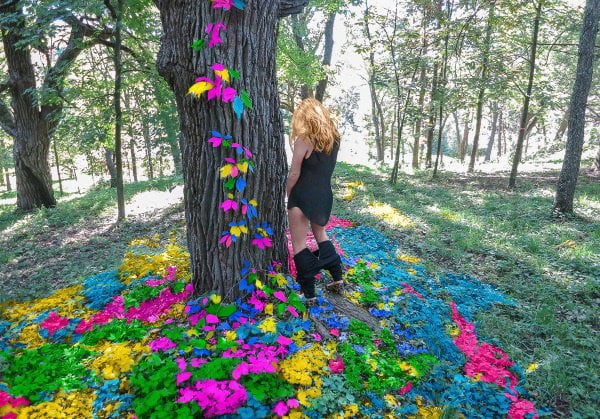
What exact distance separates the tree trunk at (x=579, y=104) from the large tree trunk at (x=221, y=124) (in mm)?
7108

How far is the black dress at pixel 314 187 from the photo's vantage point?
3340mm

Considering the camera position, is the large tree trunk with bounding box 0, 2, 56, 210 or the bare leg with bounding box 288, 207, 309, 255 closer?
the bare leg with bounding box 288, 207, 309, 255

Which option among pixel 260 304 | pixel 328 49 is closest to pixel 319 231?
pixel 260 304

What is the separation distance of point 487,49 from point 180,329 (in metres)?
12.1

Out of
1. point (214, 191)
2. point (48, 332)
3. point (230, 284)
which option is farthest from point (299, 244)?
point (48, 332)

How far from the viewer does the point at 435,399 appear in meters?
2.74

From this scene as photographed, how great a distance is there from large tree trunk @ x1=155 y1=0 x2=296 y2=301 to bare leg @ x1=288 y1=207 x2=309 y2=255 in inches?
6.6

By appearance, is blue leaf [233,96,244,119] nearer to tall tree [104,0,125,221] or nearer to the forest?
the forest

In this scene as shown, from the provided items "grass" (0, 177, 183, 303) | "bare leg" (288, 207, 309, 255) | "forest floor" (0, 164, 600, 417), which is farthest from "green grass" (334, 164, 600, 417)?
"grass" (0, 177, 183, 303)

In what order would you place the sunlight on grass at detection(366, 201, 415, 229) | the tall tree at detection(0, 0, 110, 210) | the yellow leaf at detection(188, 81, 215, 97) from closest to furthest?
the yellow leaf at detection(188, 81, 215, 97) < the sunlight on grass at detection(366, 201, 415, 229) < the tall tree at detection(0, 0, 110, 210)

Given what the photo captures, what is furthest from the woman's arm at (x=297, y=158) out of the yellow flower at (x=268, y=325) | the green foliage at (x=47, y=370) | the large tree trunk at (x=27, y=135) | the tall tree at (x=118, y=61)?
the large tree trunk at (x=27, y=135)

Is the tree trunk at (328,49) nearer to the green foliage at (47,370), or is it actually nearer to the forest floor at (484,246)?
the forest floor at (484,246)

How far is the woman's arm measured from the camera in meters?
3.22

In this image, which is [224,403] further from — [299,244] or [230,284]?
[299,244]
